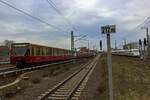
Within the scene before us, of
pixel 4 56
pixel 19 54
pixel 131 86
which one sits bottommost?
→ pixel 131 86

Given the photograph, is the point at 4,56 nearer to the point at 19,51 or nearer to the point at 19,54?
the point at 19,51

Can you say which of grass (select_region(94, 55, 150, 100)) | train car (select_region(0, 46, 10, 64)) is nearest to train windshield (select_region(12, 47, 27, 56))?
grass (select_region(94, 55, 150, 100))

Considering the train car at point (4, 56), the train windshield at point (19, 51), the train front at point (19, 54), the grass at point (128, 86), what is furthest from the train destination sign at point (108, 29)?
the train car at point (4, 56)

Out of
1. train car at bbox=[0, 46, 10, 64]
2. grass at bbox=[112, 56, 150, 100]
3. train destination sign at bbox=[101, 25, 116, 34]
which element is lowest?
grass at bbox=[112, 56, 150, 100]

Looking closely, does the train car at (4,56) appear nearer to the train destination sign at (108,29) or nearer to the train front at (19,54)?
the train front at (19,54)

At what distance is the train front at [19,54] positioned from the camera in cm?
3288

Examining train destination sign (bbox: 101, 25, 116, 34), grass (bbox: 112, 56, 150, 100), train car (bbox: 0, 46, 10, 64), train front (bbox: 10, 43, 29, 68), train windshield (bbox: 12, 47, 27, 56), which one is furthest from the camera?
train car (bbox: 0, 46, 10, 64)

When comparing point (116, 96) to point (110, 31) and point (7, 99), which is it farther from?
point (110, 31)

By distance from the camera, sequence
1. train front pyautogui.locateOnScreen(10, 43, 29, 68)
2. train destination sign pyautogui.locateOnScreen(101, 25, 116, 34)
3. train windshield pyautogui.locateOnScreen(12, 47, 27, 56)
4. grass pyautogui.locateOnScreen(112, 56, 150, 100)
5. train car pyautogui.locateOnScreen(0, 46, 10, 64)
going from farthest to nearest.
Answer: train car pyautogui.locateOnScreen(0, 46, 10, 64)
train windshield pyautogui.locateOnScreen(12, 47, 27, 56)
train front pyautogui.locateOnScreen(10, 43, 29, 68)
grass pyautogui.locateOnScreen(112, 56, 150, 100)
train destination sign pyautogui.locateOnScreen(101, 25, 116, 34)

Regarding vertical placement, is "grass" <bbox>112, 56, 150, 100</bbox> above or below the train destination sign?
below

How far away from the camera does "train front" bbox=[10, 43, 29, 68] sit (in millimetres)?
32875

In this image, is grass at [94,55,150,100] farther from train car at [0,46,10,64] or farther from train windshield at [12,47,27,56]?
train car at [0,46,10,64]

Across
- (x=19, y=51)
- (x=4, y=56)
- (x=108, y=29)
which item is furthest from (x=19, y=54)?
(x=4, y=56)

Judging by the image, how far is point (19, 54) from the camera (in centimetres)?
3341
